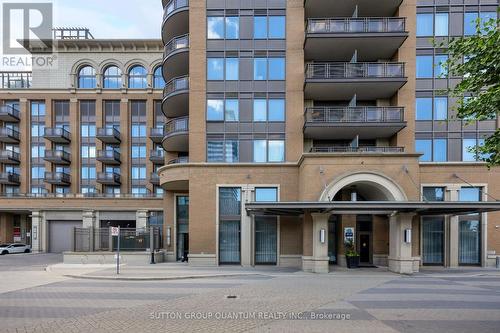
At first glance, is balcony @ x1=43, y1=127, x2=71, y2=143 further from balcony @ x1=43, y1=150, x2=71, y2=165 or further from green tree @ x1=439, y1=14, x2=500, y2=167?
green tree @ x1=439, y1=14, x2=500, y2=167

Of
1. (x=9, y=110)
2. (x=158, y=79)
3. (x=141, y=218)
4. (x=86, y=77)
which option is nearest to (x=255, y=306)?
(x=141, y=218)

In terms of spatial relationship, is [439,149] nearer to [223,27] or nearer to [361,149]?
[361,149]

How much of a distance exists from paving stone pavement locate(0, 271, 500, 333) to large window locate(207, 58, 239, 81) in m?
14.0

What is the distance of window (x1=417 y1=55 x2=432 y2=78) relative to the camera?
22.5m

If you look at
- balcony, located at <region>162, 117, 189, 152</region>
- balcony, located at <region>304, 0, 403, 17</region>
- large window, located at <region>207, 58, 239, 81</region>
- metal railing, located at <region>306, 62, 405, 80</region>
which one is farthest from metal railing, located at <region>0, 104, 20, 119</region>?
metal railing, located at <region>306, 62, 405, 80</region>

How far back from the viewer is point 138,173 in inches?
1577

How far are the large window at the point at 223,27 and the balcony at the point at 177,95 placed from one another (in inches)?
149

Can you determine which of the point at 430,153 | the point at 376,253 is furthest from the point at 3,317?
the point at 430,153

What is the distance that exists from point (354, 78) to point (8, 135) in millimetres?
42859

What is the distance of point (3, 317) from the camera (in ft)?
30.6

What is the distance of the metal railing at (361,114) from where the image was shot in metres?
20.8

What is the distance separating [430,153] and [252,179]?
1323 cm

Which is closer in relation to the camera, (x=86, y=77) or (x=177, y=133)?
(x=177, y=133)

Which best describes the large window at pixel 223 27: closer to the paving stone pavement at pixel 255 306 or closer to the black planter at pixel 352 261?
the paving stone pavement at pixel 255 306
